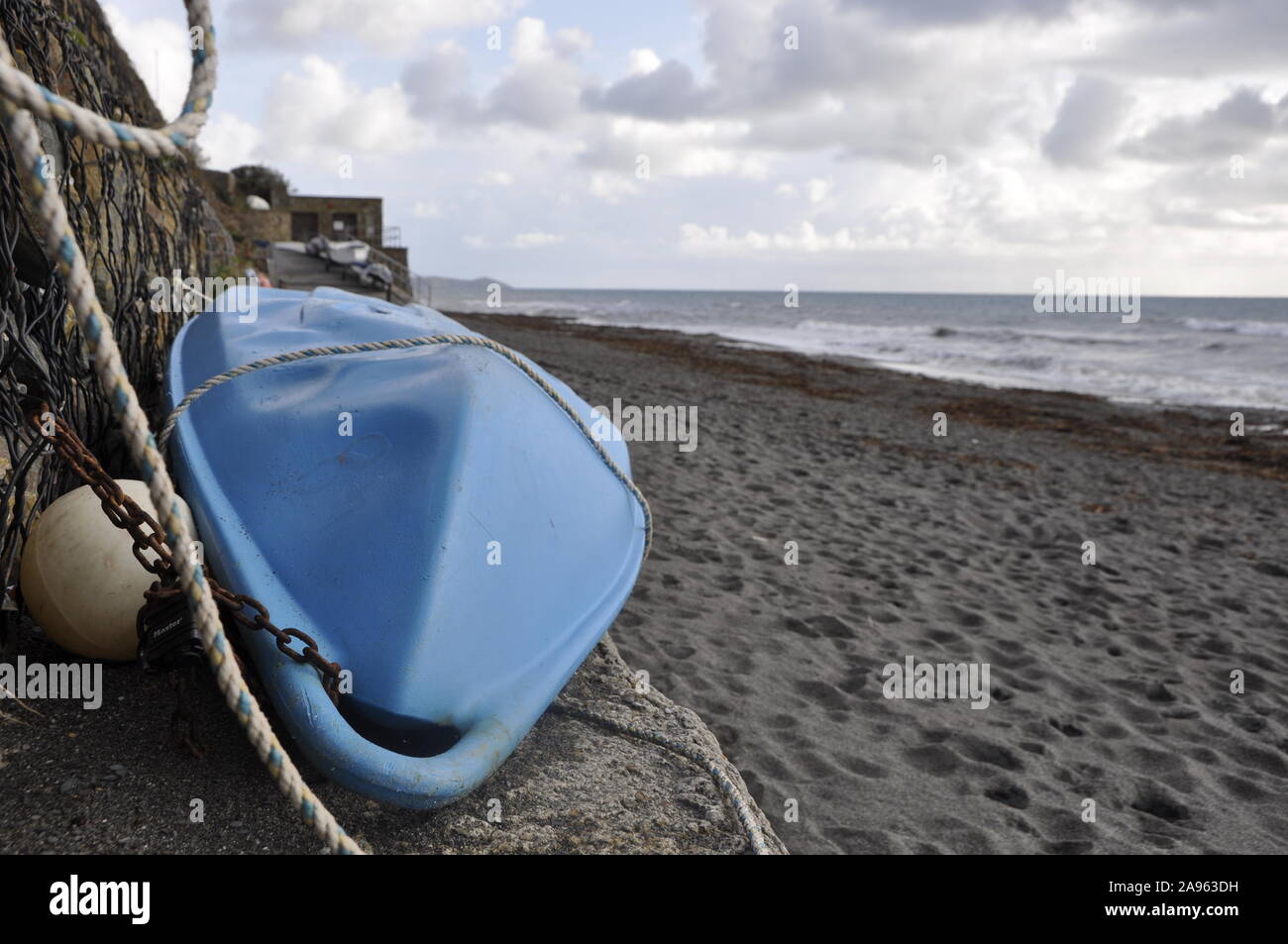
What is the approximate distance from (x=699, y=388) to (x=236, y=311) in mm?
10004

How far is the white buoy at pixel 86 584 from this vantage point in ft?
7.34

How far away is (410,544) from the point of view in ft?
7.18

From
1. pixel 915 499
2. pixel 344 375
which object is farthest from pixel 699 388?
pixel 344 375

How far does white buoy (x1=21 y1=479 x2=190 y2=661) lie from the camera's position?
7.34ft

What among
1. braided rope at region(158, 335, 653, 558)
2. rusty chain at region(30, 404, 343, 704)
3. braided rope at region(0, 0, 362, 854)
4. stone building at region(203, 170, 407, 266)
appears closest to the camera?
braided rope at region(0, 0, 362, 854)

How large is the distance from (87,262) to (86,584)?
1.74 meters
